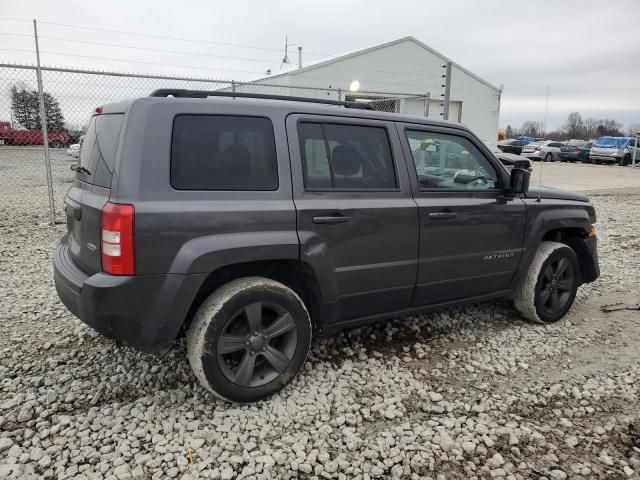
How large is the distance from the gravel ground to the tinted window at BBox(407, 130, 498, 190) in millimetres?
1288

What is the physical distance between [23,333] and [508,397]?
365cm

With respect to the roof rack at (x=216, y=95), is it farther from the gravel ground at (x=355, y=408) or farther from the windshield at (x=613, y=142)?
the windshield at (x=613, y=142)

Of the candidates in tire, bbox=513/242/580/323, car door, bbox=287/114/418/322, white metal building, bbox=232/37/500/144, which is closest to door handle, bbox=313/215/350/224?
car door, bbox=287/114/418/322

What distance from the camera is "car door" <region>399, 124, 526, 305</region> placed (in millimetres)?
3547

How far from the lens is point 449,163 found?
3805 mm

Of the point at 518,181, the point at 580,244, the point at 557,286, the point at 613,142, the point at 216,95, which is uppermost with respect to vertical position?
the point at 613,142

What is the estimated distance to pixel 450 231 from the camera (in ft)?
11.9

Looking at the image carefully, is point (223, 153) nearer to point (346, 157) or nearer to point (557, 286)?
point (346, 157)

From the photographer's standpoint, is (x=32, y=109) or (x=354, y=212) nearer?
(x=354, y=212)

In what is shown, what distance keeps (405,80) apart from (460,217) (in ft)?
58.7

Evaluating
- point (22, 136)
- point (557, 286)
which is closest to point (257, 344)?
point (557, 286)

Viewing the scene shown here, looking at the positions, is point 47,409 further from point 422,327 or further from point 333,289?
point 422,327

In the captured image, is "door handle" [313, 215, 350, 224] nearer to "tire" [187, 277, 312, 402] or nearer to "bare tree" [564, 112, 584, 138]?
"tire" [187, 277, 312, 402]

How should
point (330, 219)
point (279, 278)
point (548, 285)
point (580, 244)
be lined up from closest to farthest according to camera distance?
point (330, 219)
point (279, 278)
point (548, 285)
point (580, 244)
